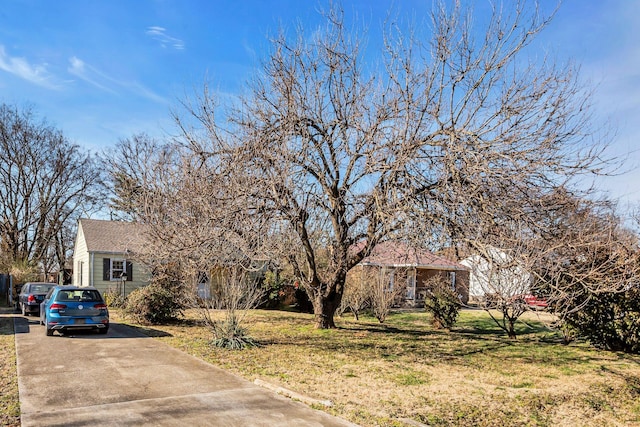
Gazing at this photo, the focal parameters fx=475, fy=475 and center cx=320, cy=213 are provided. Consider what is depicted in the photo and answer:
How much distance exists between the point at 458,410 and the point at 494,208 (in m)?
Result: 4.79

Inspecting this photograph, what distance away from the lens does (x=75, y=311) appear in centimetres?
1343

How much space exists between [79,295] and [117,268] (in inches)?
523

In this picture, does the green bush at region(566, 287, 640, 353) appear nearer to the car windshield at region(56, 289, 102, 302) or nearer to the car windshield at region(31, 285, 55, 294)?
the car windshield at region(56, 289, 102, 302)

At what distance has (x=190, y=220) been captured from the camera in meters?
11.7

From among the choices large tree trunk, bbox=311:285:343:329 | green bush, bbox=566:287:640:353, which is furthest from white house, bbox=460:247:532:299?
large tree trunk, bbox=311:285:343:329

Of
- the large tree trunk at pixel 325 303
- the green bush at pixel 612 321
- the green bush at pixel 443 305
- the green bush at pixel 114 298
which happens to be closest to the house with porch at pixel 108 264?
the green bush at pixel 114 298

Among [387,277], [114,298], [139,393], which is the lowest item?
[114,298]

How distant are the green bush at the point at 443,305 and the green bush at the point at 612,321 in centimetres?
454

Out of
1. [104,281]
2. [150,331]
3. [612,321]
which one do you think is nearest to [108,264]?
[104,281]

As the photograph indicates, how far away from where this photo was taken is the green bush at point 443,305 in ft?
55.9

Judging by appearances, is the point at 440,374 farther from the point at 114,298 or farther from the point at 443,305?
the point at 114,298

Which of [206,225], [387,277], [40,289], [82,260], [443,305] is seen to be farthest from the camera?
[82,260]

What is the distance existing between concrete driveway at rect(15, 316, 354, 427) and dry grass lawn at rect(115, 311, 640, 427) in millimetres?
658

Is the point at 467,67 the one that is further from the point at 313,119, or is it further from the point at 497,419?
the point at 497,419
